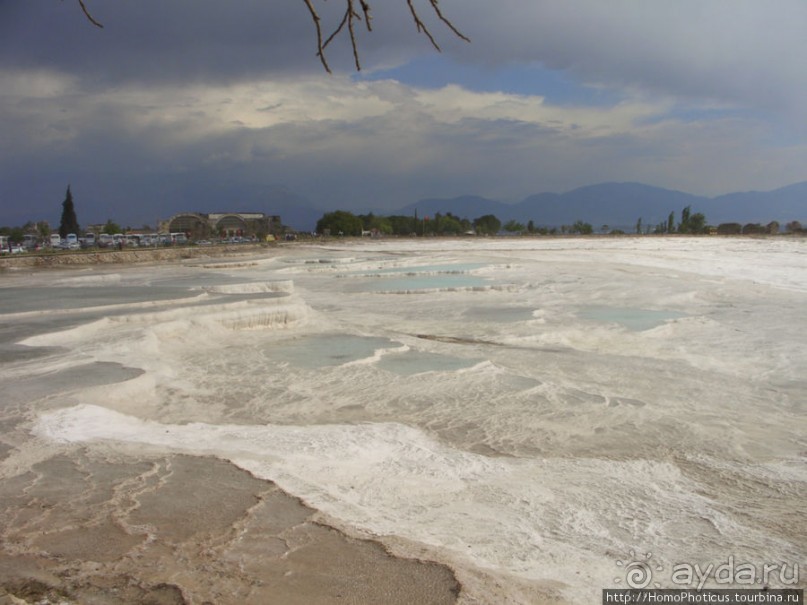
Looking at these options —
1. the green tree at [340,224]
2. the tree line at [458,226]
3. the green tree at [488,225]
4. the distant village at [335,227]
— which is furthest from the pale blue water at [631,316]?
the green tree at [488,225]

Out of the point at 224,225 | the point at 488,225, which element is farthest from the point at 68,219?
the point at 488,225

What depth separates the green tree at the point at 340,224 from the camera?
7088cm

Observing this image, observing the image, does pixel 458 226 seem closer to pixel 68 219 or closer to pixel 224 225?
pixel 224 225

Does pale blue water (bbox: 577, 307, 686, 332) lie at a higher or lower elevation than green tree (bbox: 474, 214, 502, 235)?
lower

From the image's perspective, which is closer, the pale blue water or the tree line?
the pale blue water

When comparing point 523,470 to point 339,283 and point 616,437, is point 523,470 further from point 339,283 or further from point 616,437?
point 339,283

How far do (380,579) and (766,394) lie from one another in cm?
549

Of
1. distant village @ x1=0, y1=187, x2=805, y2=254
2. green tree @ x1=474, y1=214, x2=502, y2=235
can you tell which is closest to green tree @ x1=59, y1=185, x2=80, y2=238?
distant village @ x1=0, y1=187, x2=805, y2=254

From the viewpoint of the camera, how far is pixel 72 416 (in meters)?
5.36

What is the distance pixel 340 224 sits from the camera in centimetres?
7088

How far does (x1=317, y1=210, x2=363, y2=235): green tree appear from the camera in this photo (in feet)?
233

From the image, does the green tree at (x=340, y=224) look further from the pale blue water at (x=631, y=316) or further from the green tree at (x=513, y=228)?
the pale blue water at (x=631, y=316)

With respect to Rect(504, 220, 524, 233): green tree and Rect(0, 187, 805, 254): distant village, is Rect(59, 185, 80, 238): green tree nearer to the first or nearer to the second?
Rect(0, 187, 805, 254): distant village

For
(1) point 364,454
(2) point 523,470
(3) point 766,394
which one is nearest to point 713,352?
(3) point 766,394
